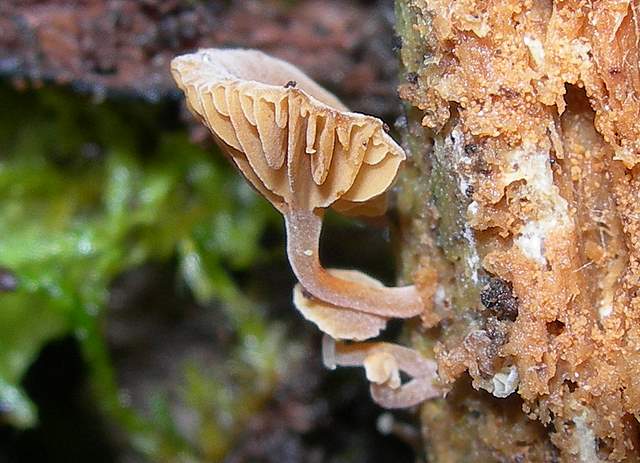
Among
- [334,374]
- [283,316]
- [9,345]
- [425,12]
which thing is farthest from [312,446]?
[425,12]

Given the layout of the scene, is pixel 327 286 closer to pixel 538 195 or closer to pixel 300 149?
pixel 300 149

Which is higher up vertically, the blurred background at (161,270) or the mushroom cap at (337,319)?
the mushroom cap at (337,319)

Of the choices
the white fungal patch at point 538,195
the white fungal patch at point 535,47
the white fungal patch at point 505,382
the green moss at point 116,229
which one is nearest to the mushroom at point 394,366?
the white fungal patch at point 505,382

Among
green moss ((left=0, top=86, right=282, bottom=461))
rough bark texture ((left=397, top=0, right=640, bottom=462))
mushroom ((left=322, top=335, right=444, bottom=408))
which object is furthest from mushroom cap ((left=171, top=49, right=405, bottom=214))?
green moss ((left=0, top=86, right=282, bottom=461))

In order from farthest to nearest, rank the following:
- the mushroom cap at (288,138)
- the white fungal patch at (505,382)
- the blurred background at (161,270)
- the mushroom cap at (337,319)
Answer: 1. the blurred background at (161,270)
2. the mushroom cap at (337,319)
3. the white fungal patch at (505,382)
4. the mushroom cap at (288,138)

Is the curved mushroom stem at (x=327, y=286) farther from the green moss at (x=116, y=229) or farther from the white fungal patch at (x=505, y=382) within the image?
the green moss at (x=116, y=229)

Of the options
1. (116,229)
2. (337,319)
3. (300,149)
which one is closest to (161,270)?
(116,229)
